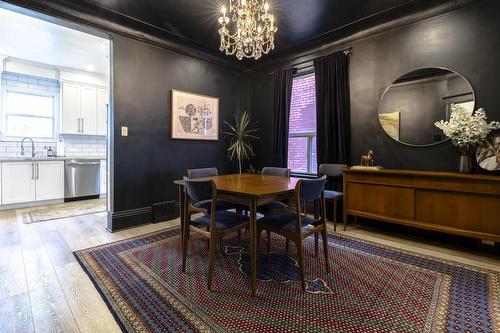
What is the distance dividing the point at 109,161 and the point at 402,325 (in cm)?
357

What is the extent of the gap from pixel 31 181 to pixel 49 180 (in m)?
0.27

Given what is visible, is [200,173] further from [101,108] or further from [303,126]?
[101,108]

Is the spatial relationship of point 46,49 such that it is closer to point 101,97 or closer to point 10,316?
point 101,97

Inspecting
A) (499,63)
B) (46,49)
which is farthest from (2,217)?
(499,63)

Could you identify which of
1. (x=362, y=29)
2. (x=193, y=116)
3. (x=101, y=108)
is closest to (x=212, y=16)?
(x=193, y=116)

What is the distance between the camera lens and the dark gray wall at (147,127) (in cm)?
336

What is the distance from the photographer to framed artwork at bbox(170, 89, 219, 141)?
13.0 ft

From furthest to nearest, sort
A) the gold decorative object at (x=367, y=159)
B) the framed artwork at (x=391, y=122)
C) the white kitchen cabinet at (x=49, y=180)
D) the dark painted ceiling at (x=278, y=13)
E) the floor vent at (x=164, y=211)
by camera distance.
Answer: the white kitchen cabinet at (x=49, y=180)
the floor vent at (x=164, y=211)
the gold decorative object at (x=367, y=159)
the framed artwork at (x=391, y=122)
the dark painted ceiling at (x=278, y=13)

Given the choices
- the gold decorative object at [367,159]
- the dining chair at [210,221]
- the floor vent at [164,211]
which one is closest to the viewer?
the dining chair at [210,221]

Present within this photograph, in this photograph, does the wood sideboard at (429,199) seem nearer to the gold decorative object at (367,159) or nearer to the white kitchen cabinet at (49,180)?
the gold decorative object at (367,159)

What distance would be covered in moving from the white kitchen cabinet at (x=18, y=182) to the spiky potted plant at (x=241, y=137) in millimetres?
3653

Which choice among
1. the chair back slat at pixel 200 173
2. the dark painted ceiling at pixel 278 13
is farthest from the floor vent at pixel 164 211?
the dark painted ceiling at pixel 278 13

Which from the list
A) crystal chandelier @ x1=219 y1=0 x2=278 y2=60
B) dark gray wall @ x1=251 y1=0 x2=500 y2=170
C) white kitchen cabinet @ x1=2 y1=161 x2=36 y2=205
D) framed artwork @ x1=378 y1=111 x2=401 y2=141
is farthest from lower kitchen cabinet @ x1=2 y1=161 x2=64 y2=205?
framed artwork @ x1=378 y1=111 x2=401 y2=141

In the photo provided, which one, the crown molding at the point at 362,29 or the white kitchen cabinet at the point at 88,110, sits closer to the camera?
the crown molding at the point at 362,29
